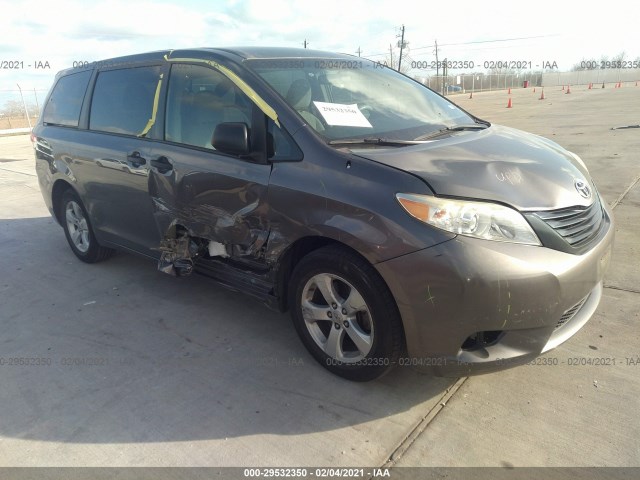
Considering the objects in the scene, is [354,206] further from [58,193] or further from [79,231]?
[58,193]

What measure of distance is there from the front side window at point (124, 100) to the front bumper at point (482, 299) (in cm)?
241

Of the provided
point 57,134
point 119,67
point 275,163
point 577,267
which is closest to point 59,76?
point 57,134

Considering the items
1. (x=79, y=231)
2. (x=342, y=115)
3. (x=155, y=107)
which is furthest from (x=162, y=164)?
(x=79, y=231)

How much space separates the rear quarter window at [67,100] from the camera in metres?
4.66

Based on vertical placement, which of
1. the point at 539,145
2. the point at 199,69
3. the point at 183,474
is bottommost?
the point at 183,474

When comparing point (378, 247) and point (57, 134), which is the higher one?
point (57, 134)

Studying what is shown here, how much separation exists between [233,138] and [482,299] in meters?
1.62

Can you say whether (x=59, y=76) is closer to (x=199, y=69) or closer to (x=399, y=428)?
(x=199, y=69)

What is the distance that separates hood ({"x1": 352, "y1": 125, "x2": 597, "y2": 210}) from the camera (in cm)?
239

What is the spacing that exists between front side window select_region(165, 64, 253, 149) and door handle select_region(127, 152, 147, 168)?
0.29 meters

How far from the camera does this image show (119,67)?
4.21m

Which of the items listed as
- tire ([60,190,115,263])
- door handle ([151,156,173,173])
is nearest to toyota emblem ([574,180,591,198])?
door handle ([151,156,173,173])

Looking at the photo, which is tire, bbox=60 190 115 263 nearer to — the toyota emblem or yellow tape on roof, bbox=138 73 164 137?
yellow tape on roof, bbox=138 73 164 137

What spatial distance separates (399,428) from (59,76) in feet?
16.1
